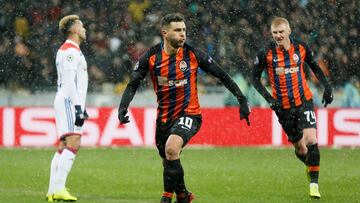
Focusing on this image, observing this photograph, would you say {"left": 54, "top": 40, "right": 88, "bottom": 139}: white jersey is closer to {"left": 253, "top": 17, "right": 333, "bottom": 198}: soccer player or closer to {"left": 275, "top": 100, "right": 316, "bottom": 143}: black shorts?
{"left": 253, "top": 17, "right": 333, "bottom": 198}: soccer player

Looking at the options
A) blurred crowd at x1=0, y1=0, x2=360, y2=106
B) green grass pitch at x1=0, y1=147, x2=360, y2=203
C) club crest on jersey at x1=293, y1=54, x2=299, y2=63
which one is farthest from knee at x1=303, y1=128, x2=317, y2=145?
blurred crowd at x1=0, y1=0, x2=360, y2=106

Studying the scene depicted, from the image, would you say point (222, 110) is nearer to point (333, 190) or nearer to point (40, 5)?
point (40, 5)

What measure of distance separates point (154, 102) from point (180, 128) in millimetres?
10195

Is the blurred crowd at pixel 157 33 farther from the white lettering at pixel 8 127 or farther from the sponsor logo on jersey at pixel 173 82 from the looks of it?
the sponsor logo on jersey at pixel 173 82

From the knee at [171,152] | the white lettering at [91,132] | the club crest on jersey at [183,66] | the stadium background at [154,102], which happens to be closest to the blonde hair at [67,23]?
the club crest on jersey at [183,66]

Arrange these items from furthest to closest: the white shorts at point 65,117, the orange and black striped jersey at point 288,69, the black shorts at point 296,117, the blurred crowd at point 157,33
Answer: the blurred crowd at point 157,33 < the orange and black striped jersey at point 288,69 < the black shorts at point 296,117 < the white shorts at point 65,117

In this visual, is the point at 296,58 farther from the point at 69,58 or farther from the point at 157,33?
the point at 157,33

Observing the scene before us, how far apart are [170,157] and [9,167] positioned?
6288mm

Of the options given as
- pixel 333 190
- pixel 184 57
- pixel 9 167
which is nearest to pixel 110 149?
pixel 9 167

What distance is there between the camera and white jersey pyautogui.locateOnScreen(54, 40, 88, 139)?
28.6 feet

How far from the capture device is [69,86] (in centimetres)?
871

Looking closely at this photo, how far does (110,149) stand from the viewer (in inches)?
676

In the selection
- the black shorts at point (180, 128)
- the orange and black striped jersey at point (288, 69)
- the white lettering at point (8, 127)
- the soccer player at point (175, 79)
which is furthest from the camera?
the white lettering at point (8, 127)

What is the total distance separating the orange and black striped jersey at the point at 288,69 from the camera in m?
9.84
